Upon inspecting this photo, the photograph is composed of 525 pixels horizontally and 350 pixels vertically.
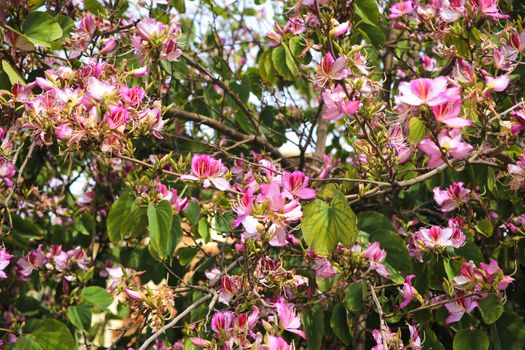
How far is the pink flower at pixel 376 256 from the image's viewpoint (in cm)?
146

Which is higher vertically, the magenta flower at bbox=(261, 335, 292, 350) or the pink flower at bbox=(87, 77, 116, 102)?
the pink flower at bbox=(87, 77, 116, 102)

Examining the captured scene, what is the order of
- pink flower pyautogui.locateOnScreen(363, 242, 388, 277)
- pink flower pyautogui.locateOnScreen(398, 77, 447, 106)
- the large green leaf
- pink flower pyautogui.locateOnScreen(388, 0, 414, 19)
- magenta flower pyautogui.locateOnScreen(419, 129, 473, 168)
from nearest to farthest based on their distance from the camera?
pink flower pyautogui.locateOnScreen(398, 77, 447, 106), magenta flower pyautogui.locateOnScreen(419, 129, 473, 168), pink flower pyautogui.locateOnScreen(363, 242, 388, 277), the large green leaf, pink flower pyautogui.locateOnScreen(388, 0, 414, 19)

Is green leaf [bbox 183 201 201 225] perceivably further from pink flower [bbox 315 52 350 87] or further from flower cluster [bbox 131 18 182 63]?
pink flower [bbox 315 52 350 87]

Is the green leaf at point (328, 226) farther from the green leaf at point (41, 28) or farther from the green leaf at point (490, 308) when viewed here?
the green leaf at point (41, 28)

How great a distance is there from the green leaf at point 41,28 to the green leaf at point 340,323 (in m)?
1.02

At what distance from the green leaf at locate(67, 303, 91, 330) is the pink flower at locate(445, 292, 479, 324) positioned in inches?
44.7

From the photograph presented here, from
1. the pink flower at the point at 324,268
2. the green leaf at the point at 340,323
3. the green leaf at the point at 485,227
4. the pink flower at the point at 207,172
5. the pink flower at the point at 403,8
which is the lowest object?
the green leaf at the point at 340,323

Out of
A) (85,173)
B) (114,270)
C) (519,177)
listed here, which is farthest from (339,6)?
(85,173)

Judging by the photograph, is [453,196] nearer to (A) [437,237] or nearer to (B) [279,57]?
(A) [437,237]

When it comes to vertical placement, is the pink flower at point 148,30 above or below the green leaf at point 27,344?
above

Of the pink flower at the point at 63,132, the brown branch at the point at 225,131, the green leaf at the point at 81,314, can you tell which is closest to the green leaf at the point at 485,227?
the brown branch at the point at 225,131

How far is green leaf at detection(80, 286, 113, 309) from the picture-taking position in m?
1.99

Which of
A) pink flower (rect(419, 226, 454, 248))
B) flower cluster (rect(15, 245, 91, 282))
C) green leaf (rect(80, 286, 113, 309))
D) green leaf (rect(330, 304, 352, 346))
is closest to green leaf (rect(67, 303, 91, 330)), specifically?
green leaf (rect(80, 286, 113, 309))

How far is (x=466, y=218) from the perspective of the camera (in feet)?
5.84
